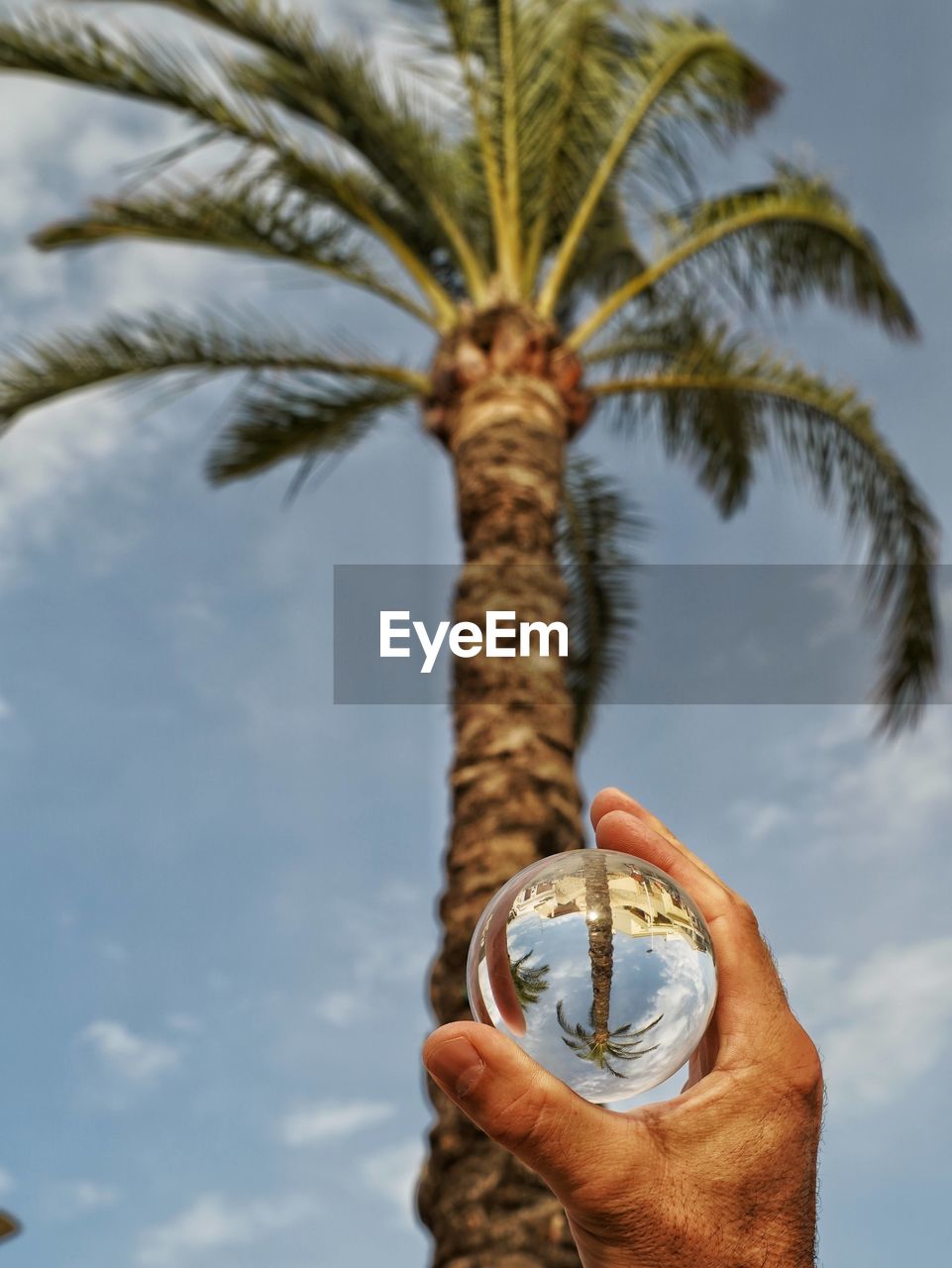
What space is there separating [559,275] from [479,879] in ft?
13.4

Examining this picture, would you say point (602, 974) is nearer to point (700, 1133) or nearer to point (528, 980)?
point (528, 980)

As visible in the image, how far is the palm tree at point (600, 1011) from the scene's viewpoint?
163 cm

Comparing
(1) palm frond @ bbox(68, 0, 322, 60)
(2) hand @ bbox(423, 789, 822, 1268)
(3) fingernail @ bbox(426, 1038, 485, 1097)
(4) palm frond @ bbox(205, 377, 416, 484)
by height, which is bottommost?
(2) hand @ bbox(423, 789, 822, 1268)

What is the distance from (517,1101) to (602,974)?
253 millimetres

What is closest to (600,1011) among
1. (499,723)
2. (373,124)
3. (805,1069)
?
(805,1069)

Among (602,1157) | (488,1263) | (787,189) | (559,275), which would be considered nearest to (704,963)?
(602,1157)

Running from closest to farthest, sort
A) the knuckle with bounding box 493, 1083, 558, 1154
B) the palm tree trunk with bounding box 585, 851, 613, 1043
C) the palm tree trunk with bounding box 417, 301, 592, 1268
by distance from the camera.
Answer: the knuckle with bounding box 493, 1083, 558, 1154
the palm tree trunk with bounding box 585, 851, 613, 1043
the palm tree trunk with bounding box 417, 301, 592, 1268

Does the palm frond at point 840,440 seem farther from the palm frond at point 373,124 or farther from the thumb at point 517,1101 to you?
the thumb at point 517,1101

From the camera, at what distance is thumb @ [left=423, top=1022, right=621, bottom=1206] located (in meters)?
1.42

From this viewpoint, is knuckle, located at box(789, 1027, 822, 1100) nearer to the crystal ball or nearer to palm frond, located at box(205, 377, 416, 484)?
the crystal ball

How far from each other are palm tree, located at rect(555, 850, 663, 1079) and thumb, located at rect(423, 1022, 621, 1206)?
0.18m

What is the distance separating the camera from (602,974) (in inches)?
64.0

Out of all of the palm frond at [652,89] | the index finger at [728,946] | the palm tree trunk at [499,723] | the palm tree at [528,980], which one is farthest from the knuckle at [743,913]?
the palm frond at [652,89]

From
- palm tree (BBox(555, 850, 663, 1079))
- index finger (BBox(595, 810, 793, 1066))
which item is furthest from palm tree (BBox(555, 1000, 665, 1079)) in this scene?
index finger (BBox(595, 810, 793, 1066))
